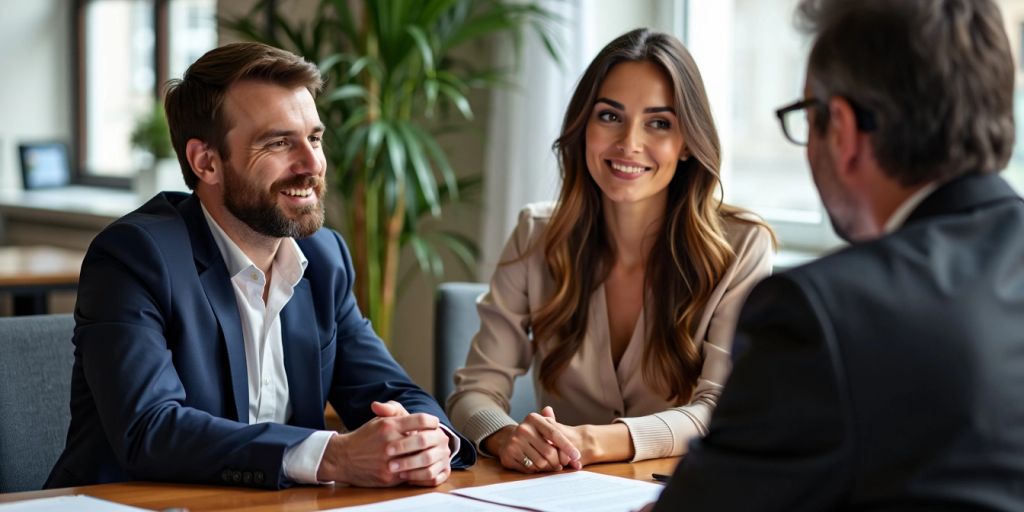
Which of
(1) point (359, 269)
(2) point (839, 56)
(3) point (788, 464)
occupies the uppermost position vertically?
(2) point (839, 56)

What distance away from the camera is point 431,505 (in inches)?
61.7

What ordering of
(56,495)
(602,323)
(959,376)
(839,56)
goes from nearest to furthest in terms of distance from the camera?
(959,376) < (839,56) < (56,495) < (602,323)

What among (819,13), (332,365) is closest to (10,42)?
(332,365)

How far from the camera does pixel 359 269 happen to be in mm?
3914

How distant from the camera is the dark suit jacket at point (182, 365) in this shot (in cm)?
172

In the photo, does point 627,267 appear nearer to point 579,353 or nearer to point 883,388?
point 579,353

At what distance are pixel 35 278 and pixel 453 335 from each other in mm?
2109

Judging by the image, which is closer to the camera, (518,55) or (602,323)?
(602,323)

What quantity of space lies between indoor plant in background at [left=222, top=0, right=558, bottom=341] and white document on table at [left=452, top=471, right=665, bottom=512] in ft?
6.36

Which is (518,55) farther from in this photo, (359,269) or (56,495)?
(56,495)

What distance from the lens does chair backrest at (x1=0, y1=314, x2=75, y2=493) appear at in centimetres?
206

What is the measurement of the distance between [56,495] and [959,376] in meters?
1.17

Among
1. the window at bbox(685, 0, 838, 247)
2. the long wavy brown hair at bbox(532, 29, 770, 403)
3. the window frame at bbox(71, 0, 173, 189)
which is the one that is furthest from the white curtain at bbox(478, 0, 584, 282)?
the window frame at bbox(71, 0, 173, 189)

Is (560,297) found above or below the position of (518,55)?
below
